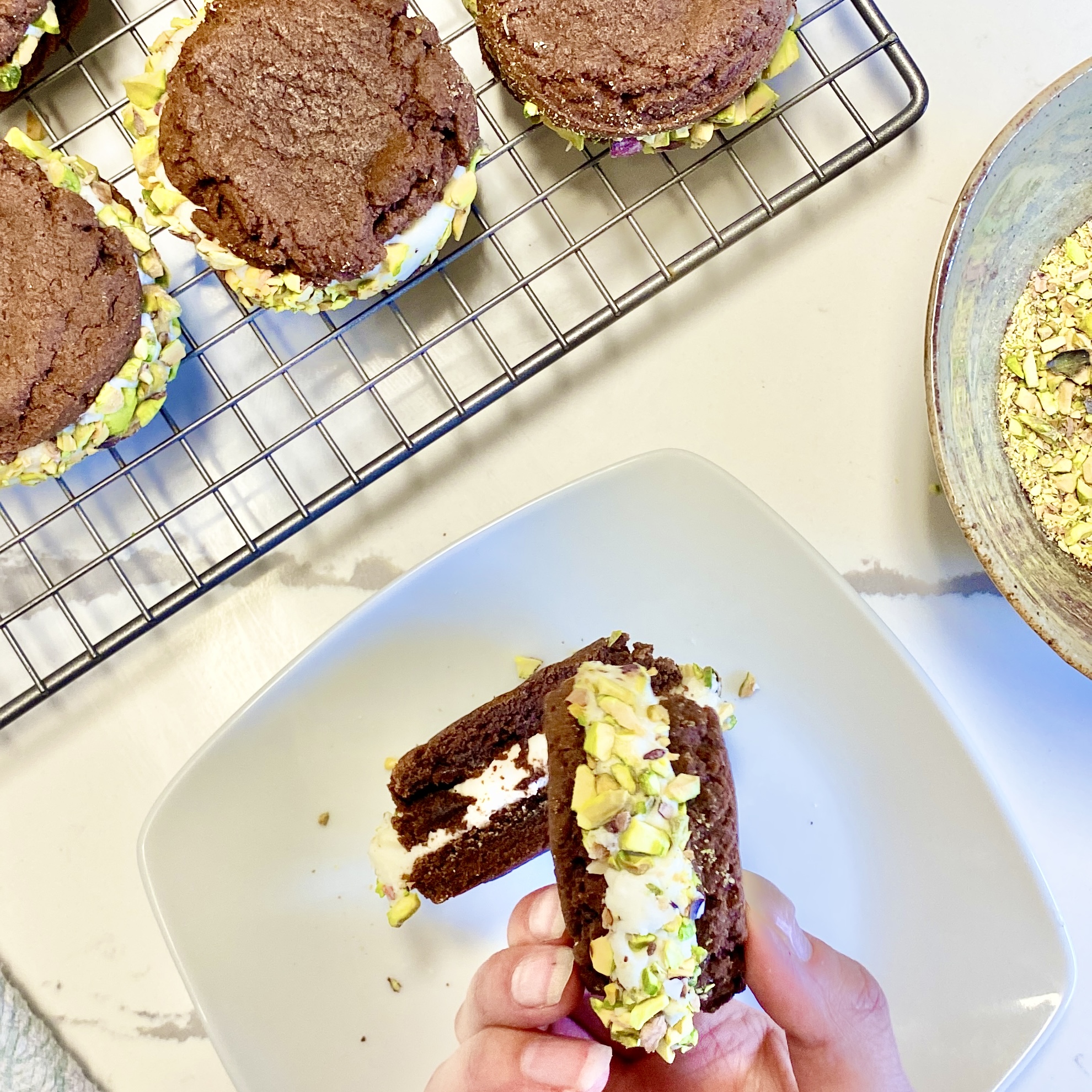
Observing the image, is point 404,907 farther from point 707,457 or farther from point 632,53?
point 632,53

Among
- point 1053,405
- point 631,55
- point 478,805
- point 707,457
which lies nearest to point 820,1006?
point 478,805

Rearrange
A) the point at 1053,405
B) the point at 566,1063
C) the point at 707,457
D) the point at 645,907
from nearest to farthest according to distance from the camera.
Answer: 1. the point at 645,907
2. the point at 566,1063
3. the point at 1053,405
4. the point at 707,457

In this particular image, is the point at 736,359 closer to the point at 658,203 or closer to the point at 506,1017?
the point at 658,203

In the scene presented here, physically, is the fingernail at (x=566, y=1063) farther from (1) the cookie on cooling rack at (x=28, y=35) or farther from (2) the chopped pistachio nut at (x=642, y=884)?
(1) the cookie on cooling rack at (x=28, y=35)

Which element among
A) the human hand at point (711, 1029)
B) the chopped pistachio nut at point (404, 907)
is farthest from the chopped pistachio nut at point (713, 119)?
the chopped pistachio nut at point (404, 907)

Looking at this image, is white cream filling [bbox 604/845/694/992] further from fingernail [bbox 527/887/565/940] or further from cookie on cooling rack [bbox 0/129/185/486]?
cookie on cooling rack [bbox 0/129/185/486]

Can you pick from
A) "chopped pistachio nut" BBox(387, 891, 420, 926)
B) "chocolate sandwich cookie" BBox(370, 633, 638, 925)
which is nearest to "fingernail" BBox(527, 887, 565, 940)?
"chocolate sandwich cookie" BBox(370, 633, 638, 925)

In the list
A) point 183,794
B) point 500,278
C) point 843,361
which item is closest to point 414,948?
point 183,794
